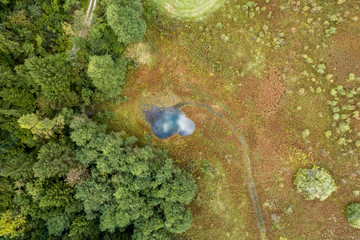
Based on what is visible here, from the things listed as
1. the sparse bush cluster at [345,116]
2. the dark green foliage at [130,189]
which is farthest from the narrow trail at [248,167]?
the sparse bush cluster at [345,116]

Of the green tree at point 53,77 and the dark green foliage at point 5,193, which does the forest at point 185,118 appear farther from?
the dark green foliage at point 5,193

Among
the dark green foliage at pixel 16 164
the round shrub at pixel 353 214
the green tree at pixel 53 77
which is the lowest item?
the dark green foliage at pixel 16 164

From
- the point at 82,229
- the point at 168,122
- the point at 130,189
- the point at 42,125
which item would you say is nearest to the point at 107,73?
the point at 42,125

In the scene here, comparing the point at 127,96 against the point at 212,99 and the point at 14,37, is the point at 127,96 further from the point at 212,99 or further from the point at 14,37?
the point at 14,37

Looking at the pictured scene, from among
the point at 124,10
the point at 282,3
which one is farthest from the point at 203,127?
the point at 282,3

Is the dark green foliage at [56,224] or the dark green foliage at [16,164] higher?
the dark green foliage at [16,164]

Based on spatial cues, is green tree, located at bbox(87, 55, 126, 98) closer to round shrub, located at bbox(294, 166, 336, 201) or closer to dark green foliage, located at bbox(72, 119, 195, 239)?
dark green foliage, located at bbox(72, 119, 195, 239)

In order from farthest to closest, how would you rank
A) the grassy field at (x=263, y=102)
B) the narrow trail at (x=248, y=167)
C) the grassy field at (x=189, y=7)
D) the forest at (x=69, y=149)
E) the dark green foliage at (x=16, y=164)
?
1. the grassy field at (x=189, y=7)
2. the narrow trail at (x=248, y=167)
3. the grassy field at (x=263, y=102)
4. the forest at (x=69, y=149)
5. the dark green foliage at (x=16, y=164)
